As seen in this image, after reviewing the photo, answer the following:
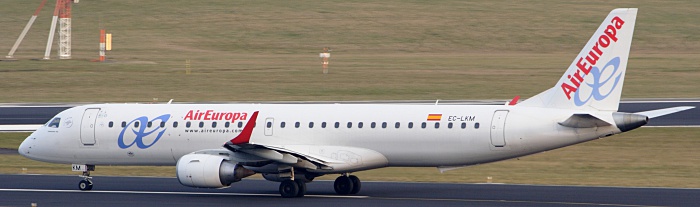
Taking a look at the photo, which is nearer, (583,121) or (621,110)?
(583,121)

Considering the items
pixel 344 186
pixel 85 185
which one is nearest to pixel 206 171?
pixel 344 186

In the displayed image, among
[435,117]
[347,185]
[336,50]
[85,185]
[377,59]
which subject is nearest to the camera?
[435,117]

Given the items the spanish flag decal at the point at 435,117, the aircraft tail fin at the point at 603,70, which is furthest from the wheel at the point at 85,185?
the aircraft tail fin at the point at 603,70

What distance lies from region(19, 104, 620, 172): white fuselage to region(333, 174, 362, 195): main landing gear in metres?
1.37

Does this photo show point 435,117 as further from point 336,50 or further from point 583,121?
point 336,50

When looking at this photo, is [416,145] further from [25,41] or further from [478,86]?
[25,41]

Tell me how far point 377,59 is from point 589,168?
2171 inches

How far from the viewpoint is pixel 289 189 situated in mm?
32688

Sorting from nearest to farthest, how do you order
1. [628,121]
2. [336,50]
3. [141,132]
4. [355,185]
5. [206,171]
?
[628,121]
[206,171]
[355,185]
[141,132]
[336,50]

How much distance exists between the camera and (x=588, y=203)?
3011 cm

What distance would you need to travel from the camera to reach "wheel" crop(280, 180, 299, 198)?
32.7 metres

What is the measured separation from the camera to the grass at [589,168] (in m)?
37.3

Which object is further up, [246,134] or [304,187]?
[246,134]

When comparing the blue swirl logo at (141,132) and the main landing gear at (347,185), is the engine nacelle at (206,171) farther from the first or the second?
the main landing gear at (347,185)
